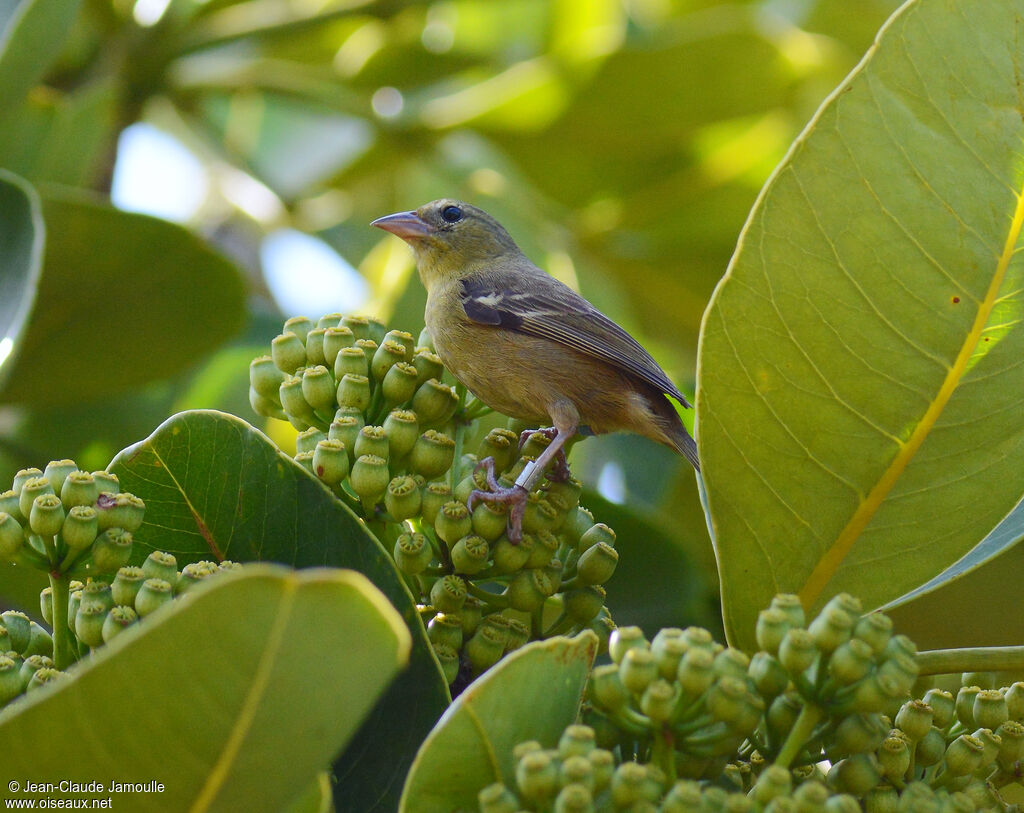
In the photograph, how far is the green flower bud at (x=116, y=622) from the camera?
173 cm

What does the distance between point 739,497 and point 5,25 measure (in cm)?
270

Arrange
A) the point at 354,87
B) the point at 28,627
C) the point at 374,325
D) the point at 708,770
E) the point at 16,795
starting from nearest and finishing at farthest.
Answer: the point at 16,795 → the point at 708,770 → the point at 28,627 → the point at 374,325 → the point at 354,87

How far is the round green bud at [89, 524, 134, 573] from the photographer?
1.91 metres

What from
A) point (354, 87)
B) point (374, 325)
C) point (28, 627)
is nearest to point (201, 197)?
point (354, 87)

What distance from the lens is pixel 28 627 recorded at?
1.95 metres

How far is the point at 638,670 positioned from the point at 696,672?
0.27ft

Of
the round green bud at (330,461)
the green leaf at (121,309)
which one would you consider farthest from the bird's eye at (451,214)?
the round green bud at (330,461)

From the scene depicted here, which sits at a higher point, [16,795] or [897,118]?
[897,118]

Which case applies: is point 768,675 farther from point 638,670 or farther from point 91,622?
point 91,622

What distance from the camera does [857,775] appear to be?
167 centimetres

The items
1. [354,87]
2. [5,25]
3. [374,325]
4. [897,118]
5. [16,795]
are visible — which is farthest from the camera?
[354,87]

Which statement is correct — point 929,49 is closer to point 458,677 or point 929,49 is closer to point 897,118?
point 897,118

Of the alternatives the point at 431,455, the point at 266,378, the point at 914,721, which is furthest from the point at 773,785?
the point at 266,378

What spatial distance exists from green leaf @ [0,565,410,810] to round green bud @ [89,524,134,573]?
1.77 feet
